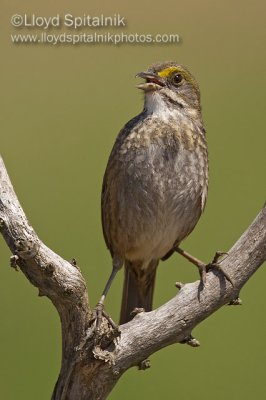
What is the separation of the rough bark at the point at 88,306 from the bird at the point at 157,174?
0.63 m

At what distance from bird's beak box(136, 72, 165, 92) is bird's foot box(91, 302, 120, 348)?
4.66 ft

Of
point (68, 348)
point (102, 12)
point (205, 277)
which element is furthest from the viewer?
point (102, 12)

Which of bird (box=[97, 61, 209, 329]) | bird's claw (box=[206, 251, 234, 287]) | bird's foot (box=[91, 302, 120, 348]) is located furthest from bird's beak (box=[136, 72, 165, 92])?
bird's foot (box=[91, 302, 120, 348])

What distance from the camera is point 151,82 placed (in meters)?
5.96

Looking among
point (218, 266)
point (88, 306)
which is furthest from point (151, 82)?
point (88, 306)

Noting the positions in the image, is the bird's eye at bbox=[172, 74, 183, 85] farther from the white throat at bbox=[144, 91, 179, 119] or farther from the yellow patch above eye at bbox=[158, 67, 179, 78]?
the white throat at bbox=[144, 91, 179, 119]

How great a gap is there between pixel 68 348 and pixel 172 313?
565 millimetres

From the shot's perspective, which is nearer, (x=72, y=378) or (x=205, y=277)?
(x=72, y=378)

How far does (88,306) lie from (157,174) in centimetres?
112

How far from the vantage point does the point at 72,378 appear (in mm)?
5035

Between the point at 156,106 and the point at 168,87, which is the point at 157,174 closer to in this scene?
the point at 156,106

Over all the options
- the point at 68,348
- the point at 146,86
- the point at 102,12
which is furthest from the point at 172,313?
the point at 102,12

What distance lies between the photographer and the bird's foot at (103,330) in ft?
16.4

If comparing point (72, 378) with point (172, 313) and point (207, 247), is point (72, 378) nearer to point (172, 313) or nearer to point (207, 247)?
point (172, 313)
